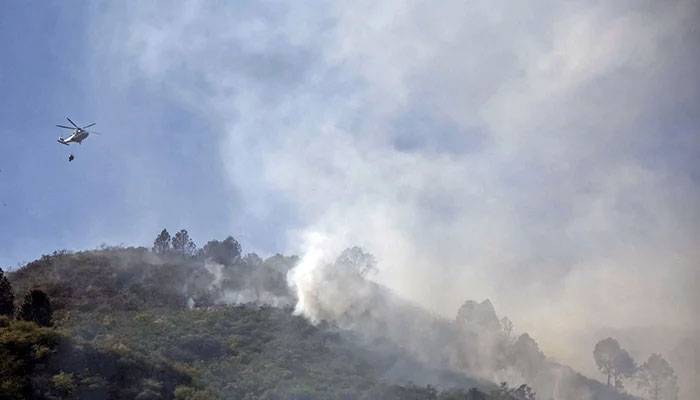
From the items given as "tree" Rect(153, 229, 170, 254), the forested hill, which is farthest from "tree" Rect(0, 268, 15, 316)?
"tree" Rect(153, 229, 170, 254)

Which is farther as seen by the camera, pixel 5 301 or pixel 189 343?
pixel 189 343

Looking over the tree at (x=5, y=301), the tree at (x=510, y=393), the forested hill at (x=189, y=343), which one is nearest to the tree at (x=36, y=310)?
the forested hill at (x=189, y=343)

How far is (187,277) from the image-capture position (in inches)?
5901

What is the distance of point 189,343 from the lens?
4060 inches

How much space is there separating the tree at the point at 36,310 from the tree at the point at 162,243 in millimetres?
88288

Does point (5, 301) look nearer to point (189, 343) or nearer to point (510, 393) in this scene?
point (189, 343)

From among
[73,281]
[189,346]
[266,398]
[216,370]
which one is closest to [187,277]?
[73,281]

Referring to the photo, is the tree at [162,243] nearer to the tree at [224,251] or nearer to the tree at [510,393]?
the tree at [224,251]

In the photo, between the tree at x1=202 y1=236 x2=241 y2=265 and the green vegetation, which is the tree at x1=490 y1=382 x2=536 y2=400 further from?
the tree at x1=202 y1=236 x2=241 y2=265

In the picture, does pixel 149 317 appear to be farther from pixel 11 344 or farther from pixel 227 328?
pixel 11 344

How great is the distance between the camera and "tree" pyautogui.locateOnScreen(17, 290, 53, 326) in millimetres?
86225

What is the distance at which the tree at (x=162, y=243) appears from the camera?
585 feet

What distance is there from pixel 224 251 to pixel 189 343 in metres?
92.6

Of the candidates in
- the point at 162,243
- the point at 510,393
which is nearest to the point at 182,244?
the point at 162,243
